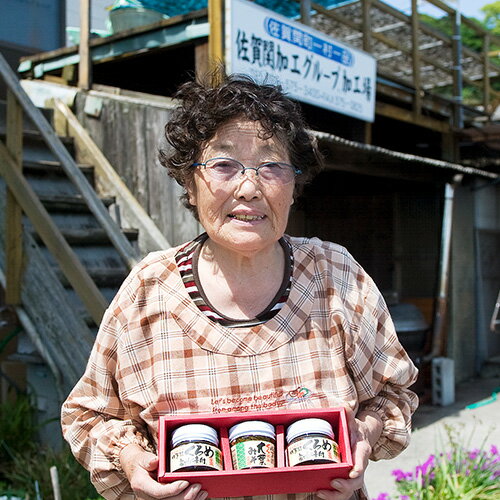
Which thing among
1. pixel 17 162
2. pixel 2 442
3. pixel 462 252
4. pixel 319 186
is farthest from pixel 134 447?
pixel 462 252

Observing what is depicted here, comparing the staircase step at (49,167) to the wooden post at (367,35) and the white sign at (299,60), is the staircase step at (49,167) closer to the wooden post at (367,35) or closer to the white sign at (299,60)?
the white sign at (299,60)

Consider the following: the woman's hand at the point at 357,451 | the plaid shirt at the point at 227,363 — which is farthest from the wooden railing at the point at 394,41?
the woman's hand at the point at 357,451

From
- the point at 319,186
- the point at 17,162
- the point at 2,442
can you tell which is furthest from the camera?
the point at 319,186

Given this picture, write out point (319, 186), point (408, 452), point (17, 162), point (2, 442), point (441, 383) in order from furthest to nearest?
point (319, 186) < point (441, 383) < point (408, 452) < point (17, 162) < point (2, 442)

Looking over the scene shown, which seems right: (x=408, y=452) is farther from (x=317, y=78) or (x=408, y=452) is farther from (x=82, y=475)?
(x=317, y=78)

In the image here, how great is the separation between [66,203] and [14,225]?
0.69m

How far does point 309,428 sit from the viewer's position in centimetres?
159

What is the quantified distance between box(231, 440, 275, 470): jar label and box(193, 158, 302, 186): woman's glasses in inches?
26.2

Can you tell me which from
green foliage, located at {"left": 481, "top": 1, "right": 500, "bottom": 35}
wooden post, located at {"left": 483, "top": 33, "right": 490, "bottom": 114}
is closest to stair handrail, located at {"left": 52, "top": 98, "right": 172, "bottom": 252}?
wooden post, located at {"left": 483, "top": 33, "right": 490, "bottom": 114}

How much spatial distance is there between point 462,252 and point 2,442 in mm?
6291

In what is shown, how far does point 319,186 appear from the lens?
27.0 ft

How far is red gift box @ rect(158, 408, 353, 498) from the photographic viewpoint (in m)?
1.52

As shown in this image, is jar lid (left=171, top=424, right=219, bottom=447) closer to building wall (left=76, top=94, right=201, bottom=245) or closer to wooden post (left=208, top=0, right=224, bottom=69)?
building wall (left=76, top=94, right=201, bottom=245)

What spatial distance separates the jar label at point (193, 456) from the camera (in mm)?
1529
